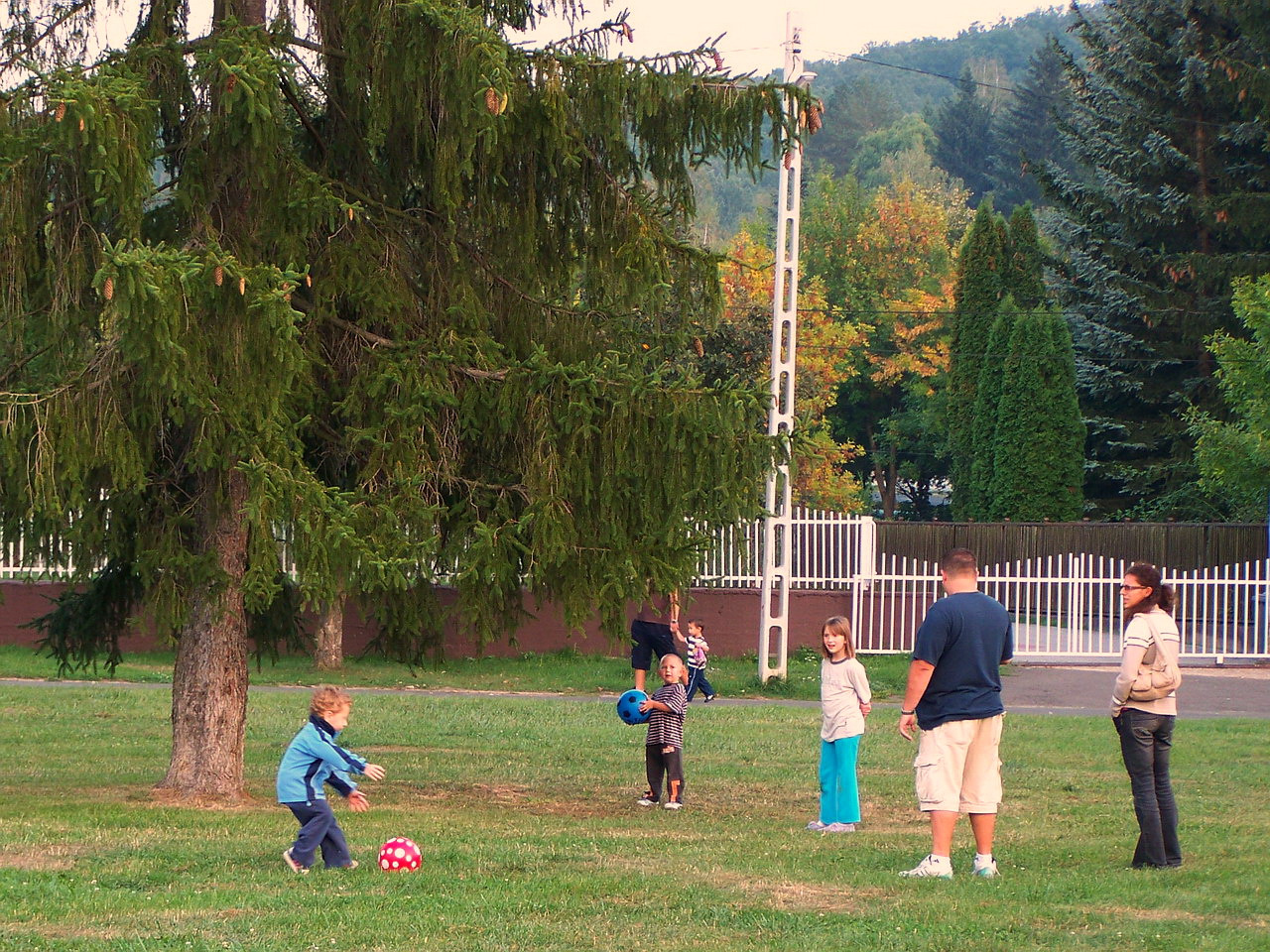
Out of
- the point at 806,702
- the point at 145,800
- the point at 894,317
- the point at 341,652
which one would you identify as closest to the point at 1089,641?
the point at 806,702

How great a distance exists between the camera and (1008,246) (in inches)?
1759

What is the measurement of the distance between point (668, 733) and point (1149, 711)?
11.8ft

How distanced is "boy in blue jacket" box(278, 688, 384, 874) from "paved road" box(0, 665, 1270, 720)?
1092cm

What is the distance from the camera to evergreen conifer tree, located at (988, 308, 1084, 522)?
37.1 metres

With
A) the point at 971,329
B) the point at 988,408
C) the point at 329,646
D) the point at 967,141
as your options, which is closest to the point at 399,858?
the point at 329,646

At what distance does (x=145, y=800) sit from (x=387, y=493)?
2809mm

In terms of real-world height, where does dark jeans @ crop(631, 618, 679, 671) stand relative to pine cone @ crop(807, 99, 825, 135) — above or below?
below

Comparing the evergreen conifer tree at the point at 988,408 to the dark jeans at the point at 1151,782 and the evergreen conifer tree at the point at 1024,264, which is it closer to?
the evergreen conifer tree at the point at 1024,264

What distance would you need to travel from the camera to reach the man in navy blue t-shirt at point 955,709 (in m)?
7.72

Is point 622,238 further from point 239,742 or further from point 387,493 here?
point 239,742

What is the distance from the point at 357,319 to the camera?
10664mm

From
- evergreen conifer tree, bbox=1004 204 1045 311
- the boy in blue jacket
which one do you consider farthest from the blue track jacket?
evergreen conifer tree, bbox=1004 204 1045 311

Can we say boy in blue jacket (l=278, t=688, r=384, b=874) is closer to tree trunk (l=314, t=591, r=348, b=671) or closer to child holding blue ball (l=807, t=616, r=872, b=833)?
child holding blue ball (l=807, t=616, r=872, b=833)

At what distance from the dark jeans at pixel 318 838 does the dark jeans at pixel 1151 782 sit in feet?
13.6
